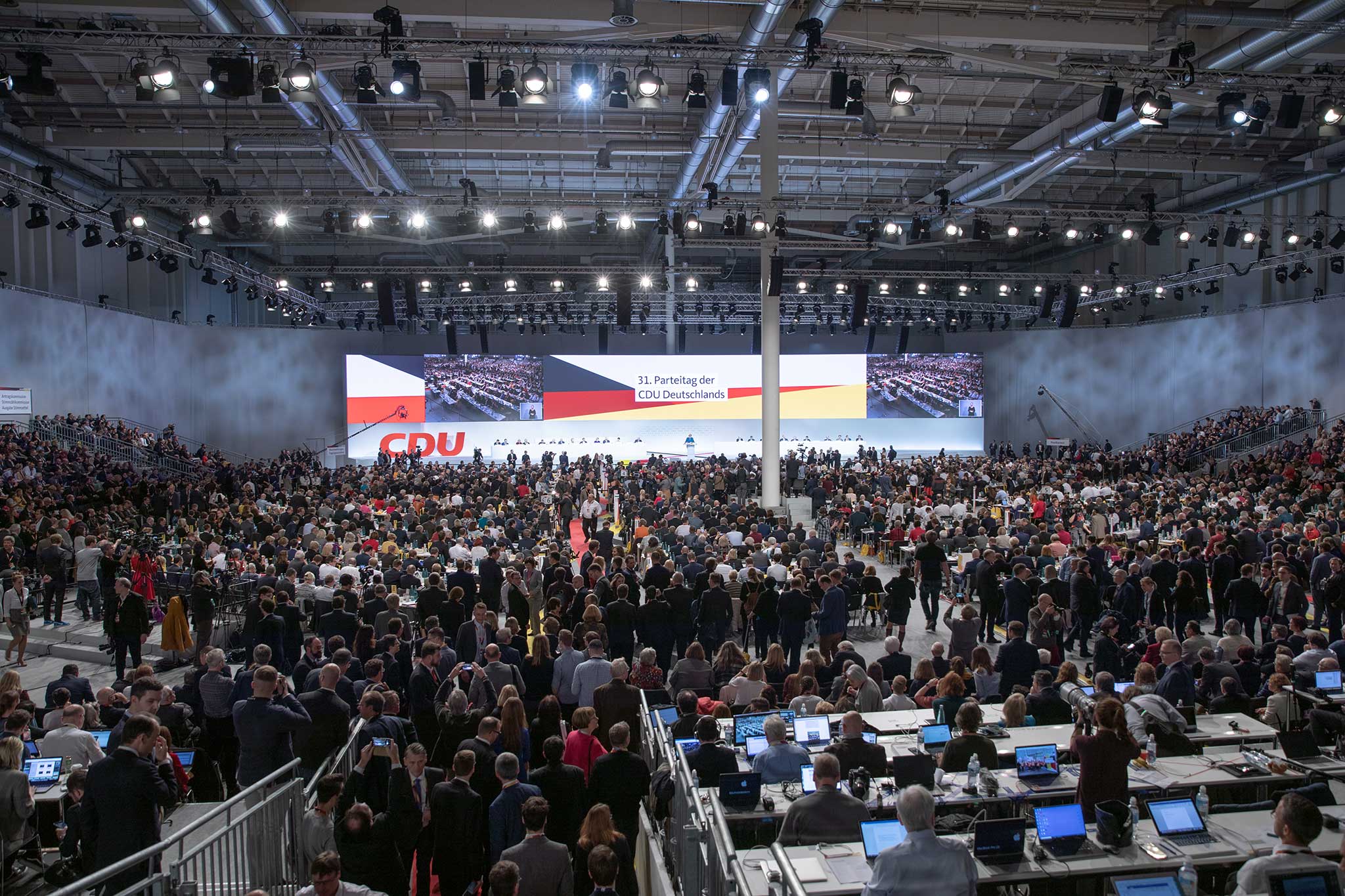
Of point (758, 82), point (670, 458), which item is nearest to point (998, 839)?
point (758, 82)

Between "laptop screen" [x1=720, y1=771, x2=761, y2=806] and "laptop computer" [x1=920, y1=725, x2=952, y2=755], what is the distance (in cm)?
134

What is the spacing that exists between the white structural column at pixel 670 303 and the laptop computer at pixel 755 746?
18326 mm

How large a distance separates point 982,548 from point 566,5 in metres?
9.52

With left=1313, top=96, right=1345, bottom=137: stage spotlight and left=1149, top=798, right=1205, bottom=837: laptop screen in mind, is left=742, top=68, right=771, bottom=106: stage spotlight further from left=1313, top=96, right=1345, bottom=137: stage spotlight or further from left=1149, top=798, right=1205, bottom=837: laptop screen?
left=1149, top=798, right=1205, bottom=837: laptop screen

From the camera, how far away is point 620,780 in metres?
5.28

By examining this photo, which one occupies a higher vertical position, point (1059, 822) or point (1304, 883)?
point (1304, 883)

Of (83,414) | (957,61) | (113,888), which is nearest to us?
(113,888)

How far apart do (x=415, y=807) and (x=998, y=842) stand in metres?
2.88

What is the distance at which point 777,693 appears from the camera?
25.3 ft

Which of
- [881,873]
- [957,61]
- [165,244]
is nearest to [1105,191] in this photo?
[957,61]

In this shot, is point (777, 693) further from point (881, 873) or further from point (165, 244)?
point (165, 244)

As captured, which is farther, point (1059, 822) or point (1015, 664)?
point (1015, 664)

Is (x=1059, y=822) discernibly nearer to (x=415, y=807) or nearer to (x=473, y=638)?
(x=415, y=807)

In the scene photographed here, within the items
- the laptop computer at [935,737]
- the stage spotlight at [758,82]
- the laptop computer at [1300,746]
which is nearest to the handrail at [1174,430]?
the stage spotlight at [758,82]
